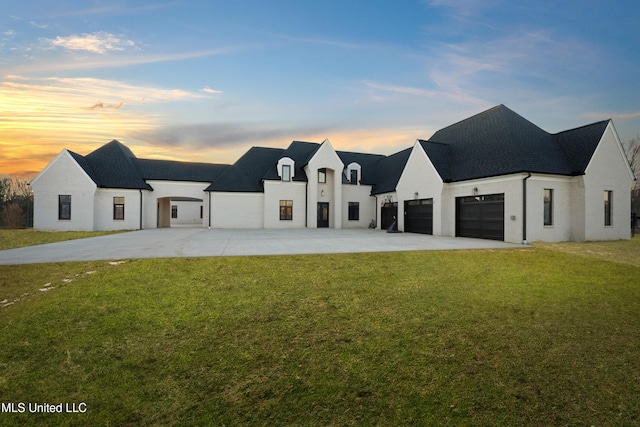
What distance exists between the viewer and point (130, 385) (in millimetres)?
3658

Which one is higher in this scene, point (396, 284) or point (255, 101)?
point (255, 101)

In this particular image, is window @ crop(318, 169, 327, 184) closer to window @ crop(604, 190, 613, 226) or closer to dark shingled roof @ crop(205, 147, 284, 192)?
dark shingled roof @ crop(205, 147, 284, 192)

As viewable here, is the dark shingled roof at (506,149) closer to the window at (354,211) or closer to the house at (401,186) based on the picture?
the house at (401,186)

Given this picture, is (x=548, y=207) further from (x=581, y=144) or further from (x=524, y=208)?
(x=581, y=144)

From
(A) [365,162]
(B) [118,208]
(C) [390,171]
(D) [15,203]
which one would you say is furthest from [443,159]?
(D) [15,203]

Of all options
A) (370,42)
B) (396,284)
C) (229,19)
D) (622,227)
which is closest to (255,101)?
(229,19)

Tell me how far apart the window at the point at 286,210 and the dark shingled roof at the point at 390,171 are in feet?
29.9

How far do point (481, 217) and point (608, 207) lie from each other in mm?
7777

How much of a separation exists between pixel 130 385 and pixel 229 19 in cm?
1370

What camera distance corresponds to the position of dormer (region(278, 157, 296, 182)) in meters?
30.1

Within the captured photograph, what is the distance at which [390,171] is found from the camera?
32125mm

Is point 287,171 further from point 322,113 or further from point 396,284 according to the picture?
point 396,284

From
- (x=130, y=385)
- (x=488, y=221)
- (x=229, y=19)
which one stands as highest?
(x=229, y=19)

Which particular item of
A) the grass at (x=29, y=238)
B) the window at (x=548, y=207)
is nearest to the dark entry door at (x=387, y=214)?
the window at (x=548, y=207)
